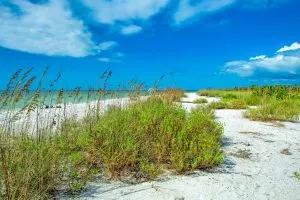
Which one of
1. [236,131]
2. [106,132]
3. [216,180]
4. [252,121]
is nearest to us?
[216,180]

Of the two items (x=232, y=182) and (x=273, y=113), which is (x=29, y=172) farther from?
(x=273, y=113)

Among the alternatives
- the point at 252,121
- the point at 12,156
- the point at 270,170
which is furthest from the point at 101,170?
the point at 252,121

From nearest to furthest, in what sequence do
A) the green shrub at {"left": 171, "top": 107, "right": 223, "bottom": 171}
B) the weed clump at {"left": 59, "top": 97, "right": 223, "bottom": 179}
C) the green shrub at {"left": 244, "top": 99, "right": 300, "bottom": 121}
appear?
the weed clump at {"left": 59, "top": 97, "right": 223, "bottom": 179} → the green shrub at {"left": 171, "top": 107, "right": 223, "bottom": 171} → the green shrub at {"left": 244, "top": 99, "right": 300, "bottom": 121}

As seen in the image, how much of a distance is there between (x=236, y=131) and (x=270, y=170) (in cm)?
376

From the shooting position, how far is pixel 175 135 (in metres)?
6.66

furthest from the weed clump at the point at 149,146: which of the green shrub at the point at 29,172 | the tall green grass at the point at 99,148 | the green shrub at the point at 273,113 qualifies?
the green shrub at the point at 273,113

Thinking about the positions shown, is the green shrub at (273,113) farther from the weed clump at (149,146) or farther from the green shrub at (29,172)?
the green shrub at (29,172)

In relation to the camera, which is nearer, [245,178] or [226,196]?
[226,196]

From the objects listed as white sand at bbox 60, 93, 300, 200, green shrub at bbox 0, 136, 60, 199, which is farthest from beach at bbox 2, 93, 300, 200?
green shrub at bbox 0, 136, 60, 199

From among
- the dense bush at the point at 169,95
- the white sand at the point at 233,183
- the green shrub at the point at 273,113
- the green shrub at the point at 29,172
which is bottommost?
the white sand at the point at 233,183

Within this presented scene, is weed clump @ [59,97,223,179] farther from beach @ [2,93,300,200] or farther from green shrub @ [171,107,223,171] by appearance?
beach @ [2,93,300,200]

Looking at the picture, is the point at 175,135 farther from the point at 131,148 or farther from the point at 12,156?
the point at 12,156

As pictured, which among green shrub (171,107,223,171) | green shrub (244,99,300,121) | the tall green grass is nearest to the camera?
the tall green grass

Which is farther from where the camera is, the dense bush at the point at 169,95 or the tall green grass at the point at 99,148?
the dense bush at the point at 169,95
